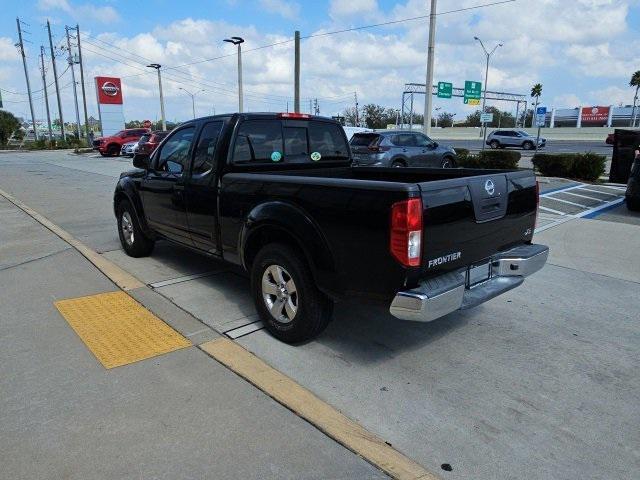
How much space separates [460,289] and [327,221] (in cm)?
100

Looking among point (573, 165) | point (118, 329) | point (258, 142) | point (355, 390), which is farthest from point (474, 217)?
point (573, 165)

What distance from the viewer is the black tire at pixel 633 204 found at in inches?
379

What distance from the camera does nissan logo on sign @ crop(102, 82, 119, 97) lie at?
2053 inches

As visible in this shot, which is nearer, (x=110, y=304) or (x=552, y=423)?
(x=552, y=423)

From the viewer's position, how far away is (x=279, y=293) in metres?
3.93

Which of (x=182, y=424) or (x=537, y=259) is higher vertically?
(x=537, y=259)

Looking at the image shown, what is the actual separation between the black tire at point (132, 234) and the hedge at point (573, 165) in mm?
14190

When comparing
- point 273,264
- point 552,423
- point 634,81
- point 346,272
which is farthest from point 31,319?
point 634,81

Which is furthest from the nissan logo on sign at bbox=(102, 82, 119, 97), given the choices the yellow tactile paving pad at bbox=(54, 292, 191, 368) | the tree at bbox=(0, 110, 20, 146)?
the yellow tactile paving pad at bbox=(54, 292, 191, 368)

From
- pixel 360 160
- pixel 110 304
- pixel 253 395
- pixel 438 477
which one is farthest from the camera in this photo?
pixel 360 160

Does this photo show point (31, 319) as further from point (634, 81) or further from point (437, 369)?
point (634, 81)

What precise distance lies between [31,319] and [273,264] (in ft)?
7.78

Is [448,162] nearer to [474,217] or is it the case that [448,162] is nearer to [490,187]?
[490,187]

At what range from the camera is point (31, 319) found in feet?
14.7
